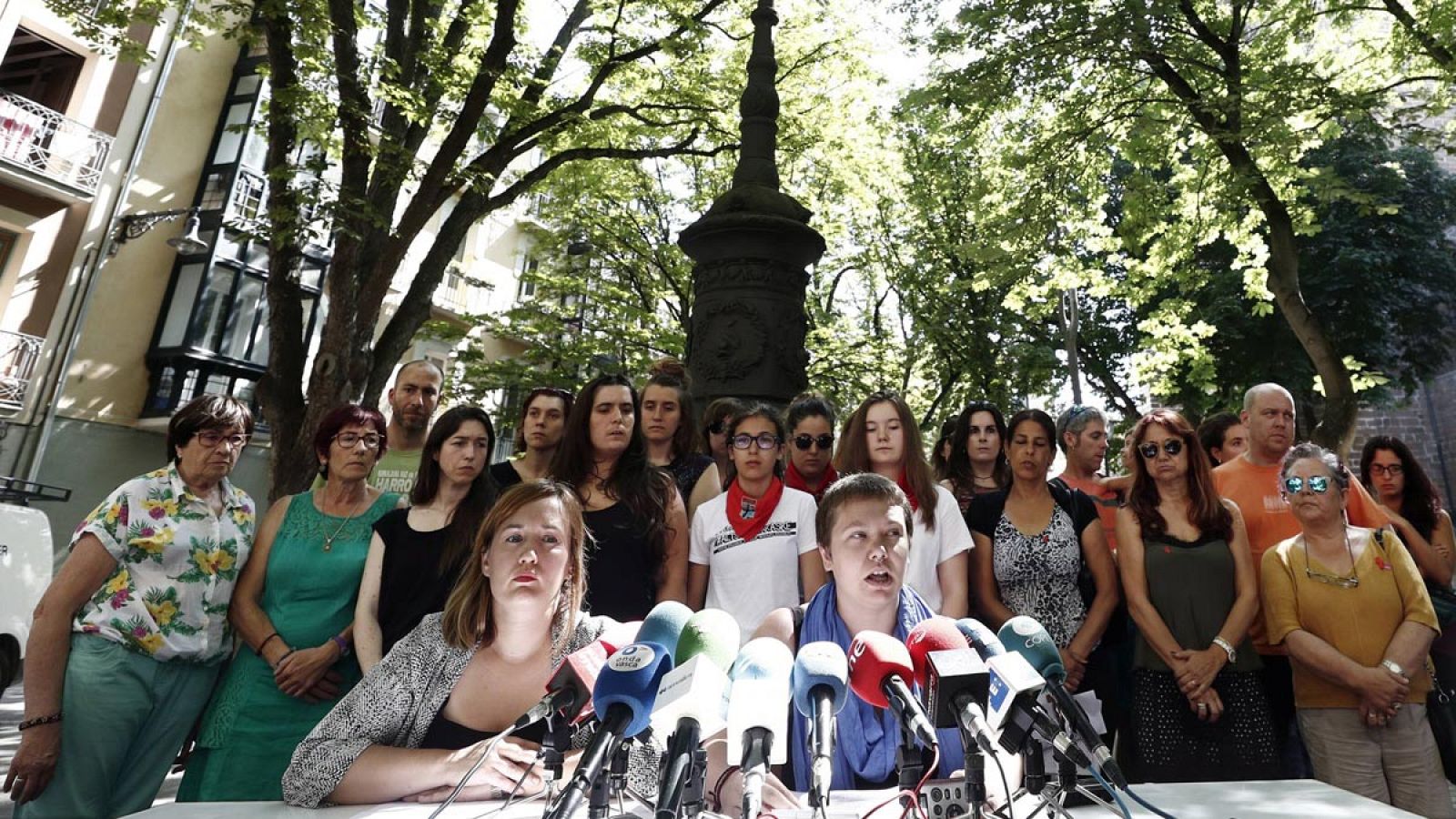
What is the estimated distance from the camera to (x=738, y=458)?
391cm

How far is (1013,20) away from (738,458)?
338 inches

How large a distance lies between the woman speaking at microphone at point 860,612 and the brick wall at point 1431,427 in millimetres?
30064

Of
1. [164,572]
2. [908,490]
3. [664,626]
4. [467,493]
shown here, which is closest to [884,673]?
[664,626]

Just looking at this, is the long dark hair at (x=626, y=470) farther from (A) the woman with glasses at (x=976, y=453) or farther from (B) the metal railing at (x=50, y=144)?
(B) the metal railing at (x=50, y=144)

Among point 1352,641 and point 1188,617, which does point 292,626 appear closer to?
point 1188,617

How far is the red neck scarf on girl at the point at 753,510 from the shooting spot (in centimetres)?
377

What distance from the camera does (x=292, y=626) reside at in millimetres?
3531

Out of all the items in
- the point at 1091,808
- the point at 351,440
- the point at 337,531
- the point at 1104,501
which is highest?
the point at 1104,501

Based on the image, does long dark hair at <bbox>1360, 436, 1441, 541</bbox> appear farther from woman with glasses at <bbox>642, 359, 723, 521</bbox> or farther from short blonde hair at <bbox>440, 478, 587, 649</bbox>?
short blonde hair at <bbox>440, 478, 587, 649</bbox>

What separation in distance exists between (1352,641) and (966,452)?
201 cm

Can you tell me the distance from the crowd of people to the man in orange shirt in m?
0.01

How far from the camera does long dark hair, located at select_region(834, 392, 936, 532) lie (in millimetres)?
3959

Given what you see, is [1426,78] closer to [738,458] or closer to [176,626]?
[738,458]

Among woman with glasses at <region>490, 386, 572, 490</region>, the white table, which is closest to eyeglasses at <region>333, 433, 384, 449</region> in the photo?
woman with glasses at <region>490, 386, 572, 490</region>
